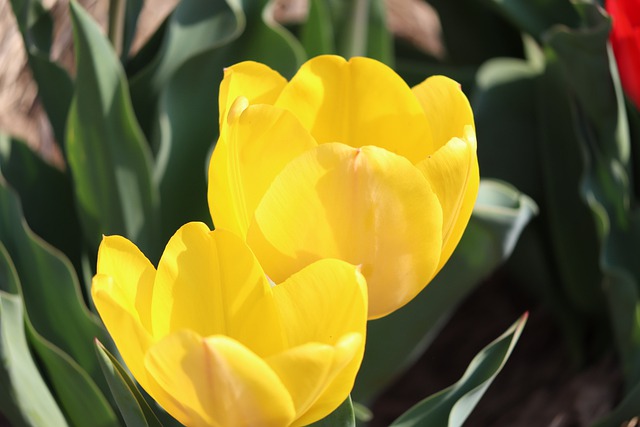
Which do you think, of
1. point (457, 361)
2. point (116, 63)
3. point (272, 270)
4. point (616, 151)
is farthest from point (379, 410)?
point (272, 270)

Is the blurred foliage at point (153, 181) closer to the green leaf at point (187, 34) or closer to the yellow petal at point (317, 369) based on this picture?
the green leaf at point (187, 34)

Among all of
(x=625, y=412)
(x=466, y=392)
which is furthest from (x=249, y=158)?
(x=625, y=412)

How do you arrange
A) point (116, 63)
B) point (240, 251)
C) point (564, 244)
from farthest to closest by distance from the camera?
point (564, 244)
point (116, 63)
point (240, 251)

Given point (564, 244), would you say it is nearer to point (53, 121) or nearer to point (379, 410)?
point (379, 410)

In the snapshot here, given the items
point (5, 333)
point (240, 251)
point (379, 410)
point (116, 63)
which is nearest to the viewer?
point (240, 251)

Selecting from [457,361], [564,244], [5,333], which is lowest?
[457,361]

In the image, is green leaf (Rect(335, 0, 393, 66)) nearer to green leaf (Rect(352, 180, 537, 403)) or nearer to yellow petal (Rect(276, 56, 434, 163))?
green leaf (Rect(352, 180, 537, 403))

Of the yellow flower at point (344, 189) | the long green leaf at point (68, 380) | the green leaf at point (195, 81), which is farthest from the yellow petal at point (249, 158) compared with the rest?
the green leaf at point (195, 81)
